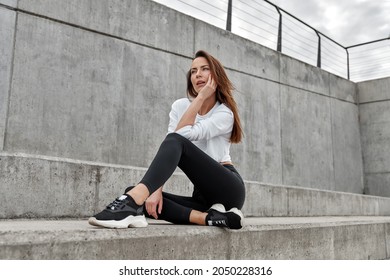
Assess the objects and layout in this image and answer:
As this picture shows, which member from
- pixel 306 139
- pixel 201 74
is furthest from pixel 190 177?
pixel 306 139

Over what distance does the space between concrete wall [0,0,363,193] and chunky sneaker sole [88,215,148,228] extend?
9.67 ft

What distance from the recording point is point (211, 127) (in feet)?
8.45

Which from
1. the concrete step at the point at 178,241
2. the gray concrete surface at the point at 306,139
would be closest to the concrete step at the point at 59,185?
the concrete step at the point at 178,241

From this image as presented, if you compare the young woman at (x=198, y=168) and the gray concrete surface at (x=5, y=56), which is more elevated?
the gray concrete surface at (x=5, y=56)

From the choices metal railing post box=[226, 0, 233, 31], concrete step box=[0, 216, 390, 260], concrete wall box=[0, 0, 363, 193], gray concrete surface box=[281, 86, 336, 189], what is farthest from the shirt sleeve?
gray concrete surface box=[281, 86, 336, 189]

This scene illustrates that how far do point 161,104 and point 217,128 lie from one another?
345 centimetres

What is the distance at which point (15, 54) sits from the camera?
4547 mm

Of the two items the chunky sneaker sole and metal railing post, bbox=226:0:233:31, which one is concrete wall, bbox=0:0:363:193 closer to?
metal railing post, bbox=226:0:233:31

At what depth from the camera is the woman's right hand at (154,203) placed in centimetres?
244

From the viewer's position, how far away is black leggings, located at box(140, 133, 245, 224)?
227 centimetres

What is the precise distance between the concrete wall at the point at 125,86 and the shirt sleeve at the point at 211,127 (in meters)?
2.76

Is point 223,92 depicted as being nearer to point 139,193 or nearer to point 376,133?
point 139,193

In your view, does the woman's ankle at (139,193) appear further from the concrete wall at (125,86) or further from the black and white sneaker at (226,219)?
Answer: the concrete wall at (125,86)
